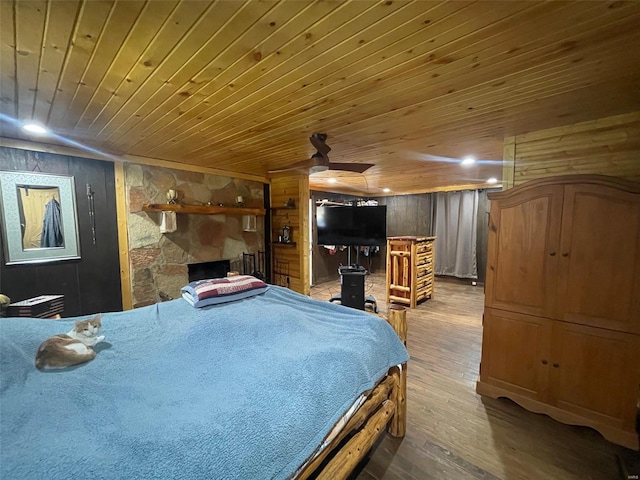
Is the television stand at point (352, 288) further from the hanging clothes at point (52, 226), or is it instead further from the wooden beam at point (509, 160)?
the hanging clothes at point (52, 226)

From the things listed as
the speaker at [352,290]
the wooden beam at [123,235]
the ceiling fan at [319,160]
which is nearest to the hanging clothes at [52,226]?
the wooden beam at [123,235]

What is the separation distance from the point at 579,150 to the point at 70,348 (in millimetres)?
3571

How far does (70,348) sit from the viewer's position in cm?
129

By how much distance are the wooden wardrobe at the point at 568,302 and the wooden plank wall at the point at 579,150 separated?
396 millimetres

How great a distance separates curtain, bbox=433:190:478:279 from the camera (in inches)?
228

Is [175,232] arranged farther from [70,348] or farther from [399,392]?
[399,392]

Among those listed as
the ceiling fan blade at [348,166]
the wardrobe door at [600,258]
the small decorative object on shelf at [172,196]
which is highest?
A: the ceiling fan blade at [348,166]

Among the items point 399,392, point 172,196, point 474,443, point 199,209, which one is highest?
point 172,196

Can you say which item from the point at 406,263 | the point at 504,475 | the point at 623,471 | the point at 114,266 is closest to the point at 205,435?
the point at 504,475

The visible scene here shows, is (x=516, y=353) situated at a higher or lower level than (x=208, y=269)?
lower

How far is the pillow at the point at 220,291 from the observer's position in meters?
1.99

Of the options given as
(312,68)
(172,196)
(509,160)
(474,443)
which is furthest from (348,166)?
(474,443)

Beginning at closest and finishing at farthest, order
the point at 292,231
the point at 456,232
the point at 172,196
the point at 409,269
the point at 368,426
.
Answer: the point at 368,426 < the point at 172,196 < the point at 292,231 < the point at 409,269 < the point at 456,232

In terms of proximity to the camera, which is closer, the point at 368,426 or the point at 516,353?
the point at 368,426
